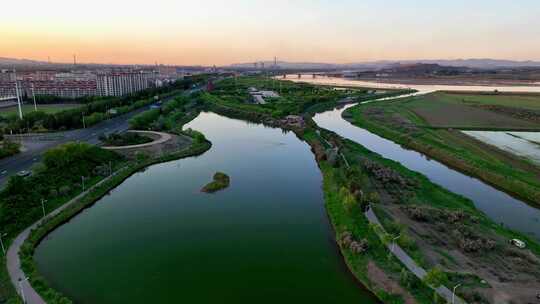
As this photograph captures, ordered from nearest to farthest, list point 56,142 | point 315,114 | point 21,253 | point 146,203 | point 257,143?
1. point 21,253
2. point 146,203
3. point 56,142
4. point 257,143
5. point 315,114

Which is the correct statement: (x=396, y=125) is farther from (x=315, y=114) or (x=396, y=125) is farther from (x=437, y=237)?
(x=437, y=237)

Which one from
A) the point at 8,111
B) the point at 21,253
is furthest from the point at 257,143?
the point at 8,111

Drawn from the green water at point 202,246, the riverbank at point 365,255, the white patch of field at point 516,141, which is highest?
the white patch of field at point 516,141

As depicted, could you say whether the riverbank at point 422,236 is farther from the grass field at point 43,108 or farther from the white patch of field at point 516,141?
the grass field at point 43,108

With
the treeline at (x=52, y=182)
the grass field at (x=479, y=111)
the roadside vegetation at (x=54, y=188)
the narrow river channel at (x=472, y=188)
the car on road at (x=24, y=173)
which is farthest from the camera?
the grass field at (x=479, y=111)

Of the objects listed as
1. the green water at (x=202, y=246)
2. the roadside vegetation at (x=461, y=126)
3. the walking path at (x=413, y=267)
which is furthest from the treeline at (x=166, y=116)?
the walking path at (x=413, y=267)

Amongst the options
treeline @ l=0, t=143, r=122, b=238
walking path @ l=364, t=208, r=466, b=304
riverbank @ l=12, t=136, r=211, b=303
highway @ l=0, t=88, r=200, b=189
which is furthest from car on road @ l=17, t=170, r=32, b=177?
walking path @ l=364, t=208, r=466, b=304
